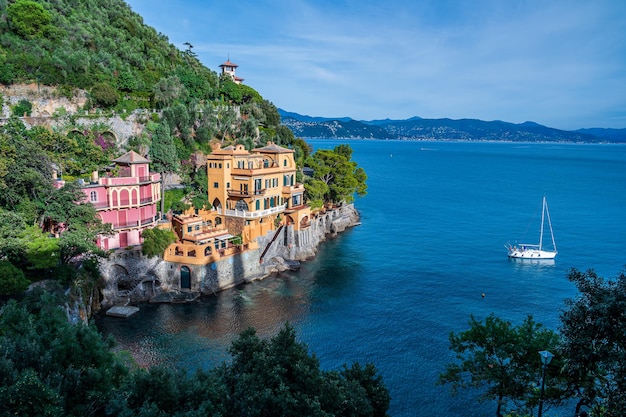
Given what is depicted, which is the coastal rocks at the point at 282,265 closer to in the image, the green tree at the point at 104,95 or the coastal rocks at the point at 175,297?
the coastal rocks at the point at 175,297

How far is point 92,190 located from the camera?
114 feet

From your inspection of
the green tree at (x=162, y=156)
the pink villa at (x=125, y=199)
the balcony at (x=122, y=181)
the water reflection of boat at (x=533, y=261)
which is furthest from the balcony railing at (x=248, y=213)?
the water reflection of boat at (x=533, y=261)

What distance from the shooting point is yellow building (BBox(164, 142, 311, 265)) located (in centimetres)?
4038

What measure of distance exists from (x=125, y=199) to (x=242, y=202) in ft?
38.1

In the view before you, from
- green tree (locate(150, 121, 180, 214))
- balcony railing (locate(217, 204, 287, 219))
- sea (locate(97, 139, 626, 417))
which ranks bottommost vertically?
sea (locate(97, 139, 626, 417))

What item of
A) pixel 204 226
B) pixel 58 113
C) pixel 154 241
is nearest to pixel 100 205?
pixel 154 241

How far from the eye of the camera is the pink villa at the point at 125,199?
35.4 metres

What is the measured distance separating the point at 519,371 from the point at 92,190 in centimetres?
3198

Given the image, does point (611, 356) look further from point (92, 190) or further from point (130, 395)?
point (92, 190)

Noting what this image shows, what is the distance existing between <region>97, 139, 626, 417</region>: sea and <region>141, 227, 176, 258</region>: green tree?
4.32m

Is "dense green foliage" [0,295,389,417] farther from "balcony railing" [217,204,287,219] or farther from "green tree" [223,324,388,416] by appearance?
"balcony railing" [217,204,287,219]

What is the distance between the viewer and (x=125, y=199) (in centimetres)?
3647

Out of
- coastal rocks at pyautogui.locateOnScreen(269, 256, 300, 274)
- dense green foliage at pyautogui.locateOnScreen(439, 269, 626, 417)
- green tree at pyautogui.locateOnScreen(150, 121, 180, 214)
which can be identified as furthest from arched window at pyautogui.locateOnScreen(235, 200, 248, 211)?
dense green foliage at pyautogui.locateOnScreen(439, 269, 626, 417)

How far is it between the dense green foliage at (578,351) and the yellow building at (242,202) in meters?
26.3
